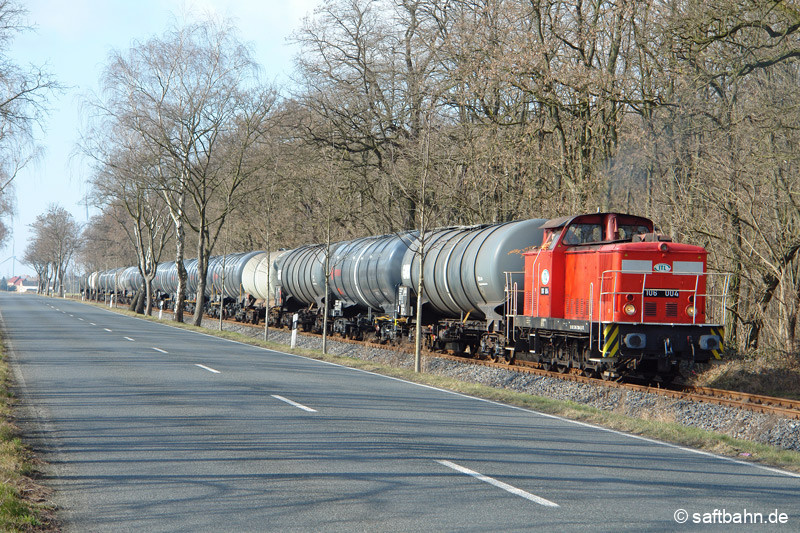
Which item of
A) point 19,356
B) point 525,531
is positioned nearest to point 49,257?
point 19,356

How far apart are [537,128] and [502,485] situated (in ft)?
69.7

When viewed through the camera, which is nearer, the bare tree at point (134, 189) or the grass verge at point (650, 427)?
the grass verge at point (650, 427)

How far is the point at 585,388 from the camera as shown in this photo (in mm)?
15977

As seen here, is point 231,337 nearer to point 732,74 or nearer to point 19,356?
point 19,356

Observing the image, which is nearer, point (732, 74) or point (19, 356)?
point (732, 74)

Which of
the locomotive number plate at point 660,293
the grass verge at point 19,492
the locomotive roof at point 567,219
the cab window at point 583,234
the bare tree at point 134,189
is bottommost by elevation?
the grass verge at point 19,492

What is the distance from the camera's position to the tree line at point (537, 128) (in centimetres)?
1947

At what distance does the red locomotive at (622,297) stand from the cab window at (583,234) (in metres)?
0.02

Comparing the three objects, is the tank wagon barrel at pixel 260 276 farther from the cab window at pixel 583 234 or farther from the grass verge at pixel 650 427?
the grass verge at pixel 650 427

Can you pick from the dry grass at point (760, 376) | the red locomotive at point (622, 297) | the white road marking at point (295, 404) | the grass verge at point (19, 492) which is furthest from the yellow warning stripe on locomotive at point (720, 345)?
the grass verge at point (19, 492)

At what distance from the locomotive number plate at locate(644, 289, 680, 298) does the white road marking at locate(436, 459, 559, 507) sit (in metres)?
9.30

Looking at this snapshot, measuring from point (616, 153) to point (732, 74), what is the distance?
28.4 ft

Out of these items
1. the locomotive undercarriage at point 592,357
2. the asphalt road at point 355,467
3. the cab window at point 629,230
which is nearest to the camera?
the asphalt road at point 355,467

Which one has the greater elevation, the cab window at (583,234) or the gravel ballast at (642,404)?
the cab window at (583,234)
